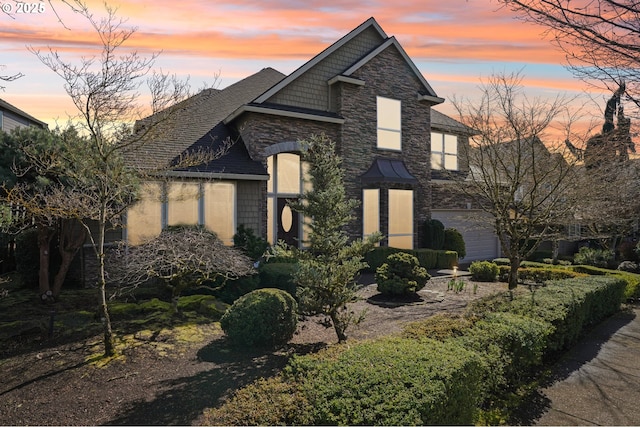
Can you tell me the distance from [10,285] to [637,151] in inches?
716

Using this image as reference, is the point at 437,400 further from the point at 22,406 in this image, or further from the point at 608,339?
the point at 608,339

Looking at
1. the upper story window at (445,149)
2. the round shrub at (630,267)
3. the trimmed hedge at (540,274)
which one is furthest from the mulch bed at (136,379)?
the round shrub at (630,267)

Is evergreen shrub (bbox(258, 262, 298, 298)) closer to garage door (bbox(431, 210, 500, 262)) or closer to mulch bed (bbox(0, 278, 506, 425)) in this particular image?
mulch bed (bbox(0, 278, 506, 425))

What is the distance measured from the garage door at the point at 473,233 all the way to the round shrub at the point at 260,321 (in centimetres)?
1528

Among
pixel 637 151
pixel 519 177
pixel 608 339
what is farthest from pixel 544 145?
pixel 608 339

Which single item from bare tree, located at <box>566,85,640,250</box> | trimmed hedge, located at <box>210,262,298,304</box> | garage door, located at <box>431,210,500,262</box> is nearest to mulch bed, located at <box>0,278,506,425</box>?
trimmed hedge, located at <box>210,262,298,304</box>

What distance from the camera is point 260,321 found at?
773cm

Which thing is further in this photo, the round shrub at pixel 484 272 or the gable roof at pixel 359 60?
the gable roof at pixel 359 60

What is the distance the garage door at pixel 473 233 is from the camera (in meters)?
22.2

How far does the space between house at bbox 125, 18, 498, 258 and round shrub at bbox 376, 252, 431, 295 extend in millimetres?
5122

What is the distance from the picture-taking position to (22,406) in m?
5.69

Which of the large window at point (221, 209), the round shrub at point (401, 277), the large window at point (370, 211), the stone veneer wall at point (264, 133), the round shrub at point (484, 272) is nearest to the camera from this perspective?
the round shrub at point (401, 277)

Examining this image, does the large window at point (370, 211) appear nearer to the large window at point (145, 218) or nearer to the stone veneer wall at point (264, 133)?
the stone veneer wall at point (264, 133)

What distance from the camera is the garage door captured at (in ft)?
72.7
